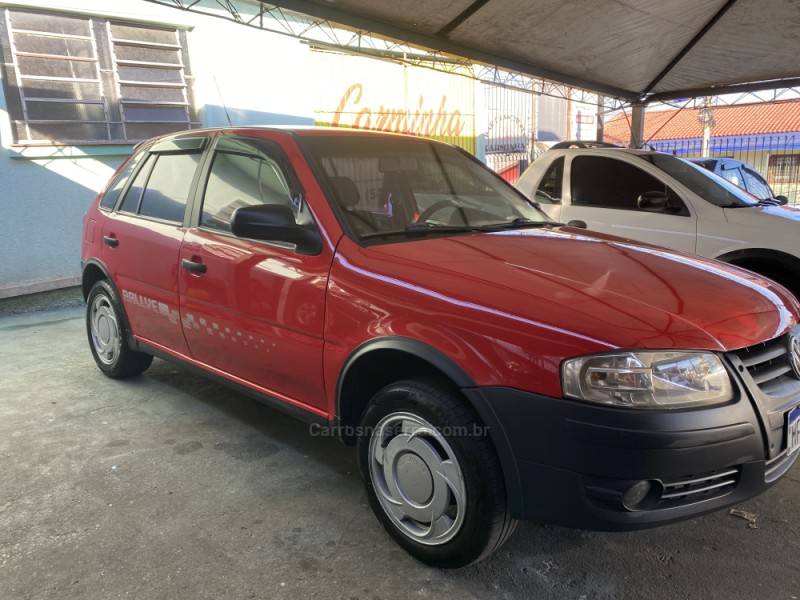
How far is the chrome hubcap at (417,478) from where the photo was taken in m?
2.20

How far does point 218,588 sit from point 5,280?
6.18 m

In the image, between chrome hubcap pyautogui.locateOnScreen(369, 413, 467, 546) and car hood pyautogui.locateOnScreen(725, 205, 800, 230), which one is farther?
car hood pyautogui.locateOnScreen(725, 205, 800, 230)

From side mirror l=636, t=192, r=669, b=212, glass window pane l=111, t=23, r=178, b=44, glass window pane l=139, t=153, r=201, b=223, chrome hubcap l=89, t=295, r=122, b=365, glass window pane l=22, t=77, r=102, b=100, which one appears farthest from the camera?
glass window pane l=111, t=23, r=178, b=44

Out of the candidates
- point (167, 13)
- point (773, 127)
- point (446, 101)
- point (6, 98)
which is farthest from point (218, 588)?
point (773, 127)

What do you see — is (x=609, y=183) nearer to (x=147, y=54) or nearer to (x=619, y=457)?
(x=619, y=457)

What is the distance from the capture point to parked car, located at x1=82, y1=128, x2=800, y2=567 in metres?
1.88

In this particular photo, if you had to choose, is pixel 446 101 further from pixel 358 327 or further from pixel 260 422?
pixel 358 327

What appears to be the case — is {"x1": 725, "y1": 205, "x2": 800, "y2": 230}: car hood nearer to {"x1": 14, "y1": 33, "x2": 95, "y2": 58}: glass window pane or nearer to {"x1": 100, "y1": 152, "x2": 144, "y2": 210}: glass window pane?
{"x1": 100, "y1": 152, "x2": 144, "y2": 210}: glass window pane

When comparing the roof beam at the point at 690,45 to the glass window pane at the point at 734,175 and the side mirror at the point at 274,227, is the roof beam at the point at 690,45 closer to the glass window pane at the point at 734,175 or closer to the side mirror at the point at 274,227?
the glass window pane at the point at 734,175

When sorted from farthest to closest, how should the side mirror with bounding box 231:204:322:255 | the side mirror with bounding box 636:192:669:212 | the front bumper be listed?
1. the side mirror with bounding box 636:192:669:212
2. the side mirror with bounding box 231:204:322:255
3. the front bumper

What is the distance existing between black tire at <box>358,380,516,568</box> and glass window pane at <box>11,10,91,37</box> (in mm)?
7083

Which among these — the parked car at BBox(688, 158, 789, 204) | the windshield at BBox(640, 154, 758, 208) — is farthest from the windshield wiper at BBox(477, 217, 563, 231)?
the parked car at BBox(688, 158, 789, 204)

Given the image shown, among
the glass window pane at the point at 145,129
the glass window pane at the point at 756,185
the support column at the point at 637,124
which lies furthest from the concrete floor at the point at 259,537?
the support column at the point at 637,124

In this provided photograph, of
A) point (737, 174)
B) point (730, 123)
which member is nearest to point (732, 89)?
point (737, 174)
